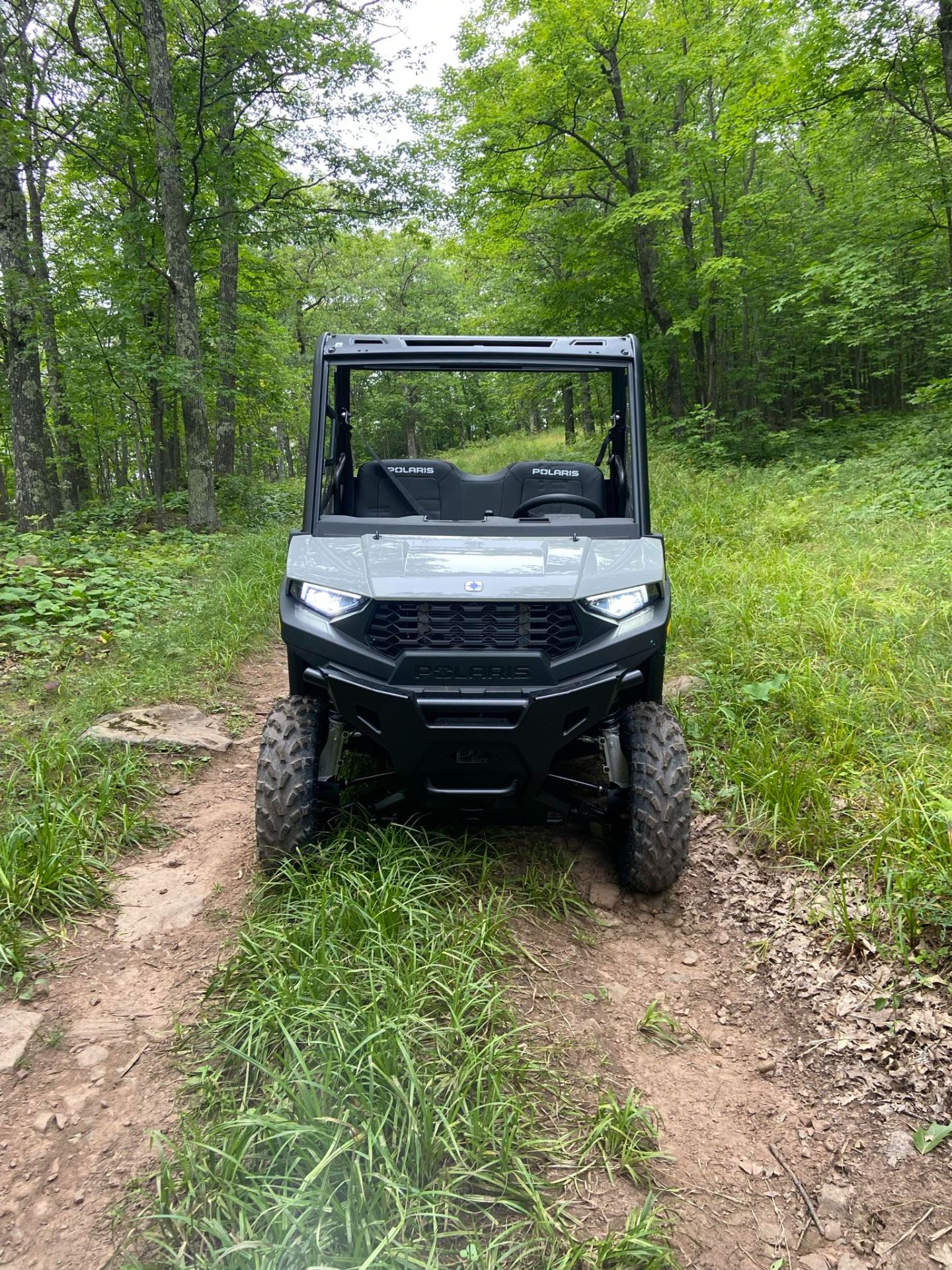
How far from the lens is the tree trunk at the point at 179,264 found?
7863 mm

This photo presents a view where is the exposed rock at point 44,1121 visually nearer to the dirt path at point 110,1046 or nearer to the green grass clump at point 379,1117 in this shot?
the dirt path at point 110,1046

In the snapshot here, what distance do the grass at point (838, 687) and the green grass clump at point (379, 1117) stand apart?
1218 millimetres

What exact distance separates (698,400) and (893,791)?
16.1 m

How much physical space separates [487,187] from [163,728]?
10.8m

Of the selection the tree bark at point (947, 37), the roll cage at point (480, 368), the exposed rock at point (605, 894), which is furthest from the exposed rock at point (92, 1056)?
the tree bark at point (947, 37)

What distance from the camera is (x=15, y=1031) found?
1996mm

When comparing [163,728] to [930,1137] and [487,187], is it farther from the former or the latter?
[487,187]

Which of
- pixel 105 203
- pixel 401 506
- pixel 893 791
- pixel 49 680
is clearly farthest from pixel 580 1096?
pixel 105 203

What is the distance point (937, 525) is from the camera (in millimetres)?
6340

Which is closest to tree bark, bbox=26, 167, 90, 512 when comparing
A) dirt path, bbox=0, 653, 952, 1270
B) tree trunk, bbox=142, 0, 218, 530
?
tree trunk, bbox=142, 0, 218, 530

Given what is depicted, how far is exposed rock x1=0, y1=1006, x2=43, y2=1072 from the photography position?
6.25 feet

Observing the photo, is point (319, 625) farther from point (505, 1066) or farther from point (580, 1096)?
point (580, 1096)

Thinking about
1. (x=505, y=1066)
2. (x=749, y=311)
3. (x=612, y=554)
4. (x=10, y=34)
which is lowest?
(x=505, y=1066)

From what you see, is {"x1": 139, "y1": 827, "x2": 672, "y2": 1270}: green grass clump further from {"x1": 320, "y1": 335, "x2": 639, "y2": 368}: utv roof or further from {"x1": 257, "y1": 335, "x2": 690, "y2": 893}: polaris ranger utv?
{"x1": 320, "y1": 335, "x2": 639, "y2": 368}: utv roof
